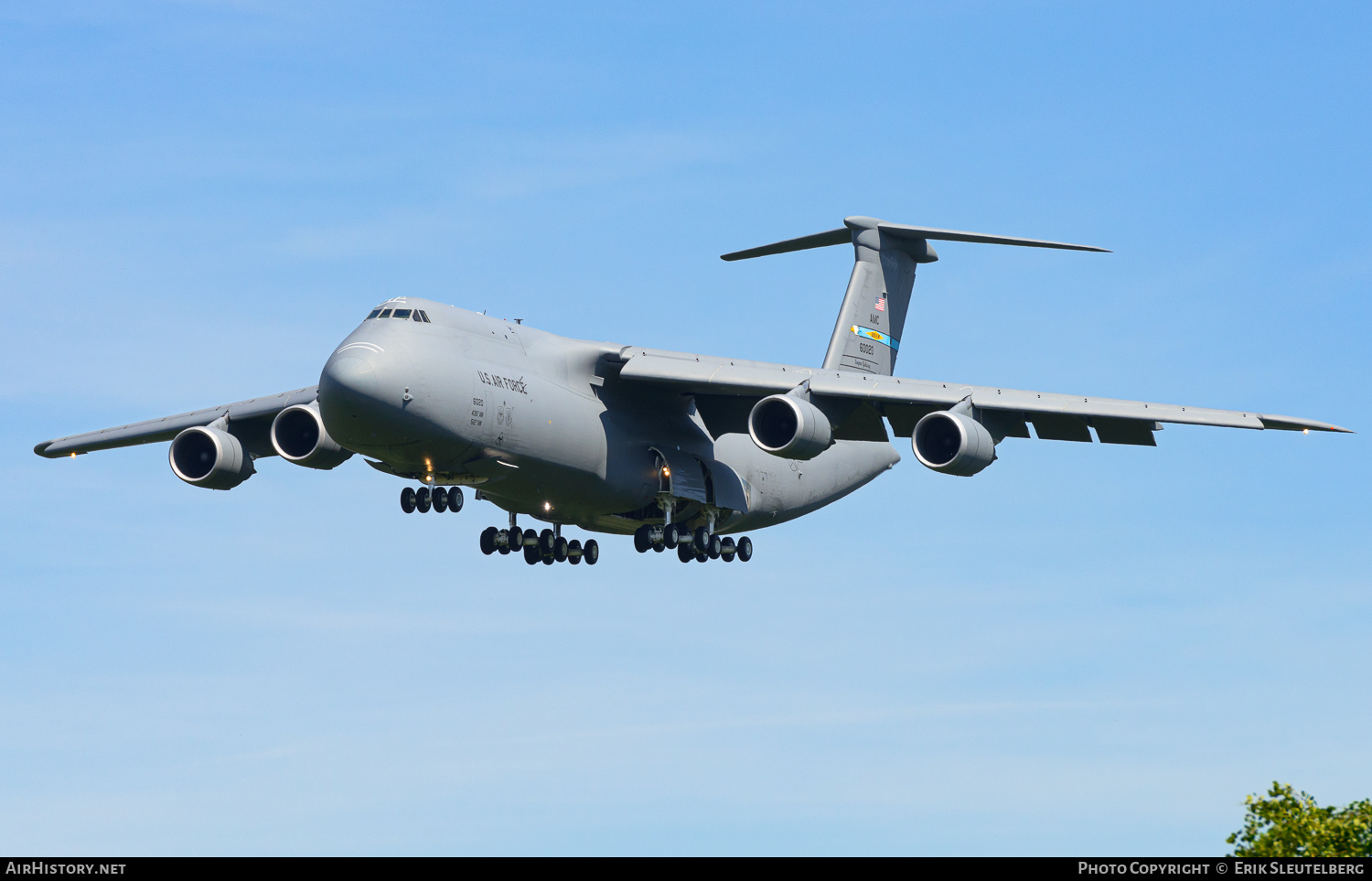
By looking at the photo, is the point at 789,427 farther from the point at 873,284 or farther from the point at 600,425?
the point at 873,284

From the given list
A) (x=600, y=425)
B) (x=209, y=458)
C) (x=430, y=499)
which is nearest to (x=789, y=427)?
(x=600, y=425)

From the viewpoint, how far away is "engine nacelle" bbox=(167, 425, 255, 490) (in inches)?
899

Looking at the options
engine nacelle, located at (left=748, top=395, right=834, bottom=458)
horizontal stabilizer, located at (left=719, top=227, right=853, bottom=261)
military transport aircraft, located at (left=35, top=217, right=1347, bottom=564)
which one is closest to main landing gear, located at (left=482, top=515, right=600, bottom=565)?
military transport aircraft, located at (left=35, top=217, right=1347, bottom=564)

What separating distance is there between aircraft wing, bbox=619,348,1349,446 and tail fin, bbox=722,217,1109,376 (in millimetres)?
3269

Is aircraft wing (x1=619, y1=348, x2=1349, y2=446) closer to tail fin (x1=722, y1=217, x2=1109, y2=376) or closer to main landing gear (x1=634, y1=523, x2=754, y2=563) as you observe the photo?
main landing gear (x1=634, y1=523, x2=754, y2=563)

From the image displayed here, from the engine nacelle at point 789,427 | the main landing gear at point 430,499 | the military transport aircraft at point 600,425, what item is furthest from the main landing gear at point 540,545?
the engine nacelle at point 789,427

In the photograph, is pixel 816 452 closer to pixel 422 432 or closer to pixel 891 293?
pixel 422 432

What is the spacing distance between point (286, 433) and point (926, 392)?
821 cm

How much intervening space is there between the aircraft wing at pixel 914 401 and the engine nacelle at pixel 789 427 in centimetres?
59
